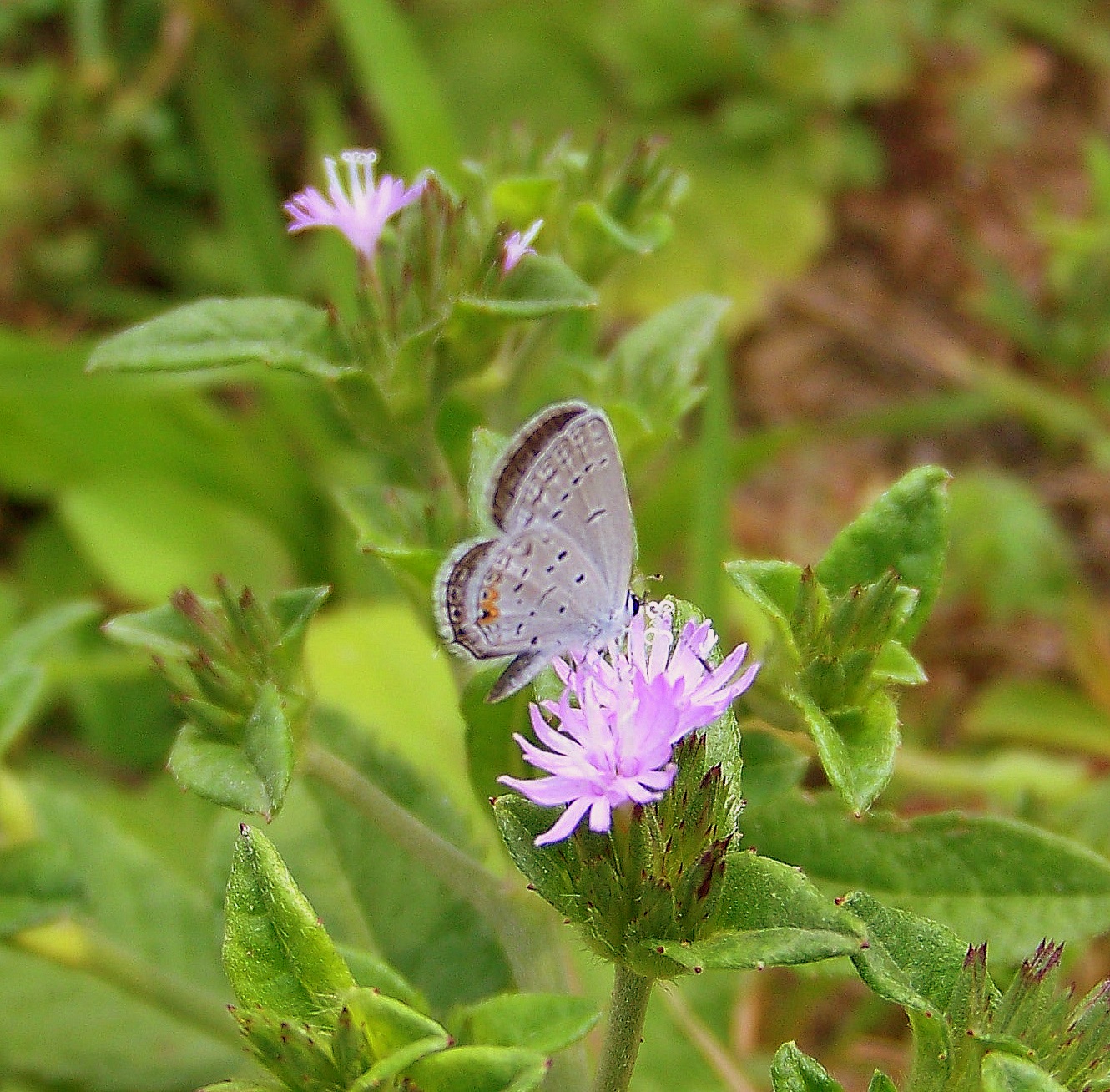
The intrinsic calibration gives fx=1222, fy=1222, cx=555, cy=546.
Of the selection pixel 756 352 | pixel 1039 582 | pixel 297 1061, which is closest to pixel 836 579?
pixel 297 1061

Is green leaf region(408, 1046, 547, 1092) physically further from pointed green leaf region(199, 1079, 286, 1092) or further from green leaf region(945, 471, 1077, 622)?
green leaf region(945, 471, 1077, 622)

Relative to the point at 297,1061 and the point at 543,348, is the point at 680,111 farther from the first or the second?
the point at 297,1061

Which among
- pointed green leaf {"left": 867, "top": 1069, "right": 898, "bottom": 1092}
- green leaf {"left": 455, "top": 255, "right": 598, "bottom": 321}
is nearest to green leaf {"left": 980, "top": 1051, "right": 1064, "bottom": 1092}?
pointed green leaf {"left": 867, "top": 1069, "right": 898, "bottom": 1092}

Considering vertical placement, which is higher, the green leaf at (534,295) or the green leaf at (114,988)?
the green leaf at (534,295)

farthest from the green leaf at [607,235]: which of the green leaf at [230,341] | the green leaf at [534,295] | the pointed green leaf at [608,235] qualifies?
the green leaf at [230,341]

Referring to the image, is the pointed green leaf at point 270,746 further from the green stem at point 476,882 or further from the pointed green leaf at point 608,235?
the pointed green leaf at point 608,235

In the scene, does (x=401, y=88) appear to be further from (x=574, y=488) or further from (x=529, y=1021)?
(x=529, y=1021)
